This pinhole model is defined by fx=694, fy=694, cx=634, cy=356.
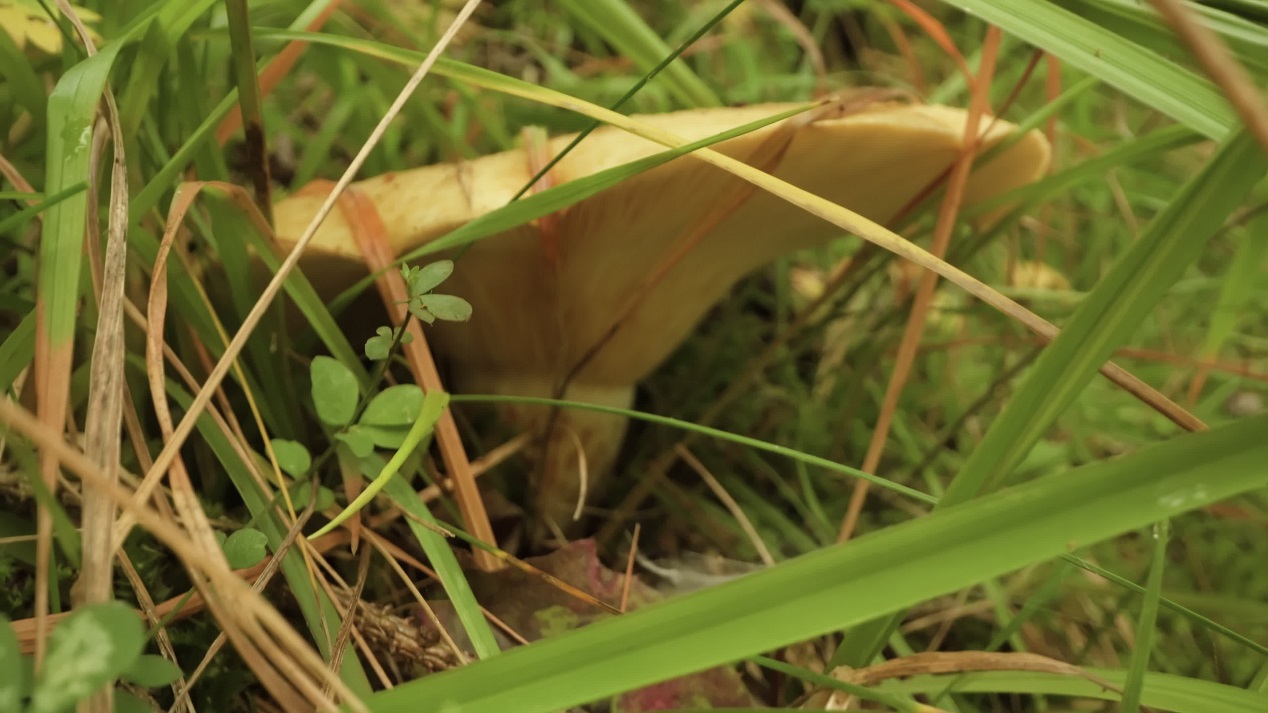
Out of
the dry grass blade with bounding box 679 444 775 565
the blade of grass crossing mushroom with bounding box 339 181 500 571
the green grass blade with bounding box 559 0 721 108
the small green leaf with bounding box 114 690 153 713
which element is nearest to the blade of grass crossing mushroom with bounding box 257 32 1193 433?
the blade of grass crossing mushroom with bounding box 339 181 500 571

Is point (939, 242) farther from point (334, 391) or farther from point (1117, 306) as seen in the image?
point (334, 391)

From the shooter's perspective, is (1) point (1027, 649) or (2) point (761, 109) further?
(1) point (1027, 649)

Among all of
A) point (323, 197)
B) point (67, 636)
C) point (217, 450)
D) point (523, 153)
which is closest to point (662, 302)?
point (523, 153)

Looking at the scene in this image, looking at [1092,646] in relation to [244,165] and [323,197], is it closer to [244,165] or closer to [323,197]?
[323,197]

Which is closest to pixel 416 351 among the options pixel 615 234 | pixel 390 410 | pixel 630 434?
pixel 390 410

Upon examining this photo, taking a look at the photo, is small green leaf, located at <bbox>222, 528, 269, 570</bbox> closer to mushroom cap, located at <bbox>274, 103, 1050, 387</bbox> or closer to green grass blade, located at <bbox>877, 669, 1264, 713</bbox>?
mushroom cap, located at <bbox>274, 103, 1050, 387</bbox>

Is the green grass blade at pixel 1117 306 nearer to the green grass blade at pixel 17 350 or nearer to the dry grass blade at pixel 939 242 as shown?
the dry grass blade at pixel 939 242

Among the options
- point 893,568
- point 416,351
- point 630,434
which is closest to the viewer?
point 893,568

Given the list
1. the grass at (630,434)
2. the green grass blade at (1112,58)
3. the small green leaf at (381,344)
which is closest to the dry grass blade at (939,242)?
the grass at (630,434)
